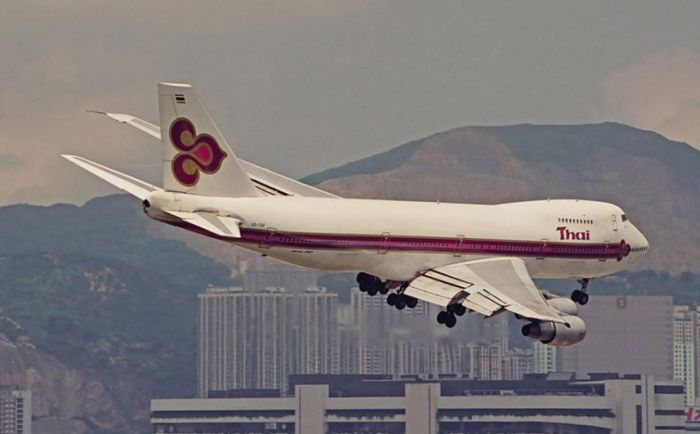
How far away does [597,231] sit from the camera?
126 meters

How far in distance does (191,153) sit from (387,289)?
1340 centimetres

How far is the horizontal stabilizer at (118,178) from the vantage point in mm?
114938

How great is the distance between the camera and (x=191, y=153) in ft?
371

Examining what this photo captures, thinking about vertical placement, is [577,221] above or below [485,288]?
above

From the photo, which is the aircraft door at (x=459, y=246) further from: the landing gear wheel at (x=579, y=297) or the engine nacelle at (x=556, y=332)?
the engine nacelle at (x=556, y=332)

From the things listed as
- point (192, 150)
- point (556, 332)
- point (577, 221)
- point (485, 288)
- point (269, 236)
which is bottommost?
point (556, 332)

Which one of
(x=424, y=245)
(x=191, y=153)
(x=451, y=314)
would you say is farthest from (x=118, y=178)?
(x=451, y=314)

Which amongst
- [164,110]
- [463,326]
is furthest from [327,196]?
[463,326]

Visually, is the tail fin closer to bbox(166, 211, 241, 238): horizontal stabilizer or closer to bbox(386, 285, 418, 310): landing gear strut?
bbox(166, 211, 241, 238): horizontal stabilizer

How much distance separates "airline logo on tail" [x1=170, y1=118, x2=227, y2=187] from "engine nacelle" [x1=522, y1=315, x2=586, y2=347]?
16425 mm

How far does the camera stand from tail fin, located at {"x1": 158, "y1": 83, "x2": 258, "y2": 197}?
4422 inches

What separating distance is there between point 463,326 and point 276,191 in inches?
972

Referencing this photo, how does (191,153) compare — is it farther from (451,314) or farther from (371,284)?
(451,314)

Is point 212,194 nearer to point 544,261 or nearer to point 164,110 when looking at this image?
point 164,110
